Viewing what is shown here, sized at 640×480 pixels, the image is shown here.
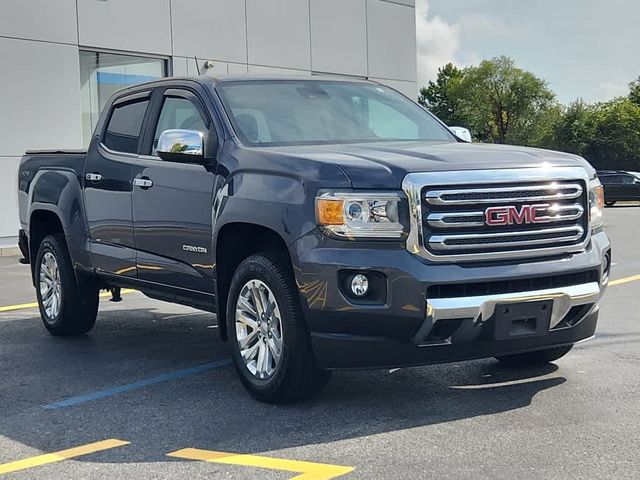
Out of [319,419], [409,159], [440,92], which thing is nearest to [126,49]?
[409,159]

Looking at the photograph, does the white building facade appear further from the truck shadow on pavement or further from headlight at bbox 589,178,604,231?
headlight at bbox 589,178,604,231

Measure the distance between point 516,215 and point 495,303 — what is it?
496 mm

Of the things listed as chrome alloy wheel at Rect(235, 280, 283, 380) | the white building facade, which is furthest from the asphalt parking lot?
the white building facade

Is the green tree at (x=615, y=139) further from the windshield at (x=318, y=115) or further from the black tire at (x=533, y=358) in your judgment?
the black tire at (x=533, y=358)

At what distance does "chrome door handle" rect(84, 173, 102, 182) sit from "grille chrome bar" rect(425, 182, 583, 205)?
10.5ft

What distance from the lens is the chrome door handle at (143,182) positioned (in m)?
6.21

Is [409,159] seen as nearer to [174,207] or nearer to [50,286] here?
[174,207]

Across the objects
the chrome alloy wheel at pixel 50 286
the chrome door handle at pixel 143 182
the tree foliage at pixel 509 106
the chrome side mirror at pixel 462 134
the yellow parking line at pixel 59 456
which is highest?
the tree foliage at pixel 509 106

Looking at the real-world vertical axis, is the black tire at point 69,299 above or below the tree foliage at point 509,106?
below

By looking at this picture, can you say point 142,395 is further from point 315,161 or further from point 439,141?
point 439,141

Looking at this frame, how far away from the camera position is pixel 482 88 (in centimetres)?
9069

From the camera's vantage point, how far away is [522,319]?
4.77 metres

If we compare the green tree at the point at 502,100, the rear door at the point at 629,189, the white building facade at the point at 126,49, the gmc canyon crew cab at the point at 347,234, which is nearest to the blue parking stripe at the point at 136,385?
the gmc canyon crew cab at the point at 347,234

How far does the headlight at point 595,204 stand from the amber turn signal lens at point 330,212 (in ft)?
5.02
